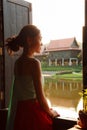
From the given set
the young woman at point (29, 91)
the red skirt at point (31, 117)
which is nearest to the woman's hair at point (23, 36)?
the young woman at point (29, 91)

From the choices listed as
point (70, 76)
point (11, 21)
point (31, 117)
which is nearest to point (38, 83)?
point (31, 117)

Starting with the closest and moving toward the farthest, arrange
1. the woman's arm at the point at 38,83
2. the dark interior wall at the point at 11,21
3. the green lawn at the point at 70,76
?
the woman's arm at the point at 38,83 < the green lawn at the point at 70,76 < the dark interior wall at the point at 11,21

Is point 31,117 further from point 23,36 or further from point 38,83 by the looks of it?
point 23,36

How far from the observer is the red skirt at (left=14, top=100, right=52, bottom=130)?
180 centimetres

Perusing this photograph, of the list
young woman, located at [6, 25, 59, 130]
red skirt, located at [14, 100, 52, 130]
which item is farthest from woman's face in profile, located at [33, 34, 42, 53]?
red skirt, located at [14, 100, 52, 130]

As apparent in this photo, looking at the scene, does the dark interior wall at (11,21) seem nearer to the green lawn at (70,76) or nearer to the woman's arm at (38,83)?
the green lawn at (70,76)

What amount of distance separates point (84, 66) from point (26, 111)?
633mm

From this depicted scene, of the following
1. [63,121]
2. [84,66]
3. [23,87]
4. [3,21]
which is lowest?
[63,121]

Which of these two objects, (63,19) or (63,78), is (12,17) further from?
(63,78)

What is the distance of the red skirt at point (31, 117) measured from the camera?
1804 millimetres

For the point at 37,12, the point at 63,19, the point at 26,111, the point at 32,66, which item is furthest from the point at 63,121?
the point at 37,12

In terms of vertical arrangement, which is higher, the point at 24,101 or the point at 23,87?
the point at 23,87

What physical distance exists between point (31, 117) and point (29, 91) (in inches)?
7.8

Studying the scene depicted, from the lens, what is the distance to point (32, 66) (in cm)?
175
